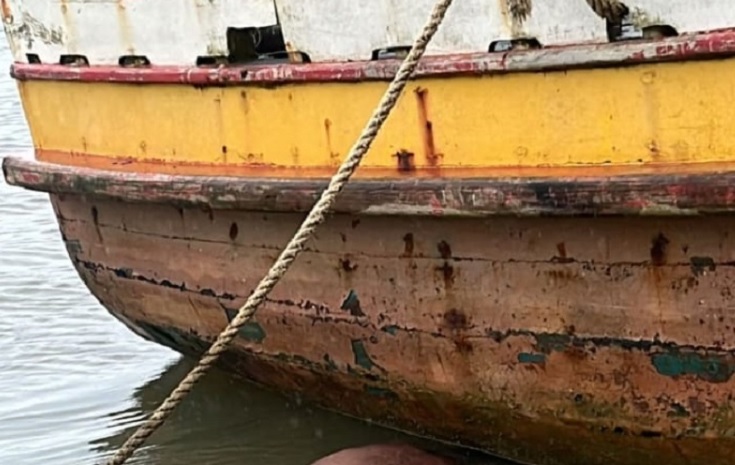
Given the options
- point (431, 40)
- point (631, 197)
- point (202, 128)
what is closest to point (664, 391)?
point (631, 197)

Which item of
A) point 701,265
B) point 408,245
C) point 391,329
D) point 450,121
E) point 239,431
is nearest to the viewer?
point 701,265

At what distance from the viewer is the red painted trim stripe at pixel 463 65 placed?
403 cm

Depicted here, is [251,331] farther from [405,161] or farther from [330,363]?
[405,161]

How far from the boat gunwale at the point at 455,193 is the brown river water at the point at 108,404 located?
1189mm

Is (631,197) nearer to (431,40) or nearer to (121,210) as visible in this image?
(431,40)

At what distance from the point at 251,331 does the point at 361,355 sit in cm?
62

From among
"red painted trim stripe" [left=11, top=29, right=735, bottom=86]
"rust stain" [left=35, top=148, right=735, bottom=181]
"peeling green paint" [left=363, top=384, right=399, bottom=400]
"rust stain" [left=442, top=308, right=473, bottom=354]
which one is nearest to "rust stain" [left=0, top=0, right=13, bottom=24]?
"rust stain" [left=35, top=148, right=735, bottom=181]

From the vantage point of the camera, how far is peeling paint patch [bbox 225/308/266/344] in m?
5.68

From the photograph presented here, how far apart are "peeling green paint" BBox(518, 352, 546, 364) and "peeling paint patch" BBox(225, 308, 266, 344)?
1.27 meters

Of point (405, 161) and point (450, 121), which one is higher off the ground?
point (450, 121)

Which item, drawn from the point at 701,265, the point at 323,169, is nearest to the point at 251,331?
the point at 323,169

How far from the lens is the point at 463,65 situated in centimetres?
448

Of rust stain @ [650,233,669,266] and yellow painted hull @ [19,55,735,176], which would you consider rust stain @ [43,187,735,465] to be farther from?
yellow painted hull @ [19,55,735,176]

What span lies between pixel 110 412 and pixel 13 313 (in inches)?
91.4
